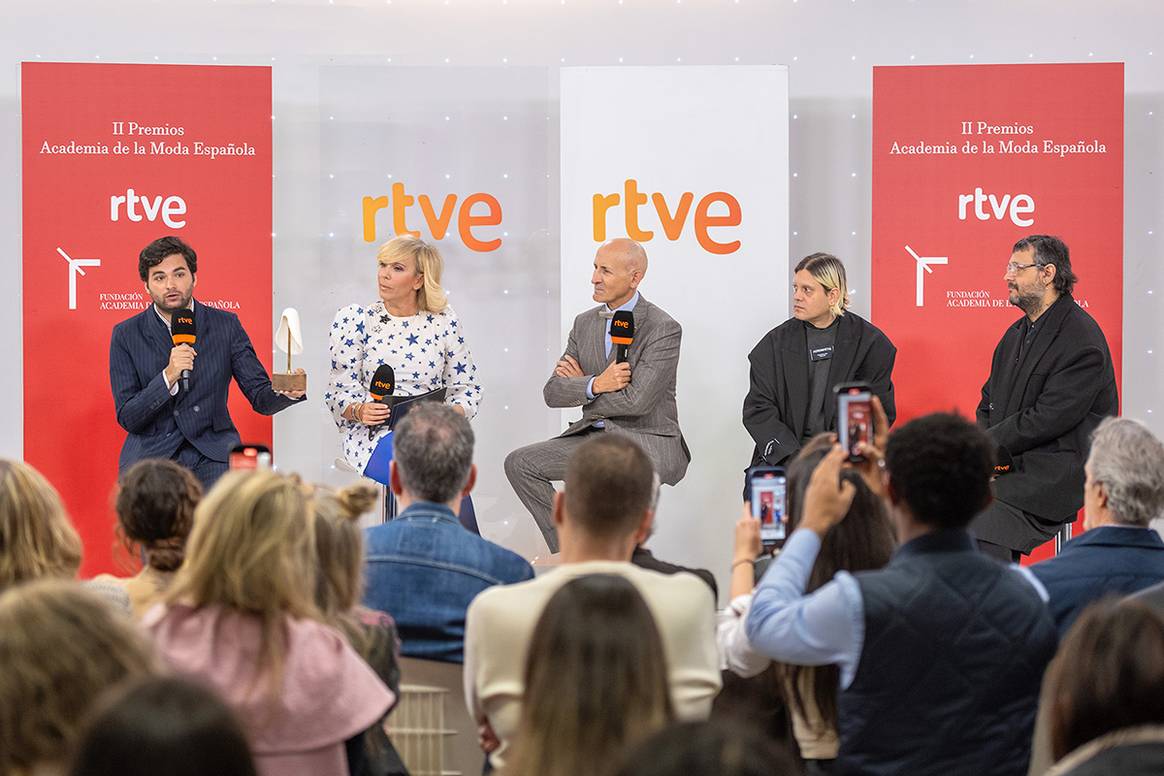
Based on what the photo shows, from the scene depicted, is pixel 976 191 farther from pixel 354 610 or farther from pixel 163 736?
pixel 163 736

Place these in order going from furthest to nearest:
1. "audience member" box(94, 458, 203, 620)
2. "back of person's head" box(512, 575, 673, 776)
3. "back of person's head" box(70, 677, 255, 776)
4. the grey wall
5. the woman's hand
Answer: the grey wall → the woman's hand → "audience member" box(94, 458, 203, 620) → "back of person's head" box(512, 575, 673, 776) → "back of person's head" box(70, 677, 255, 776)

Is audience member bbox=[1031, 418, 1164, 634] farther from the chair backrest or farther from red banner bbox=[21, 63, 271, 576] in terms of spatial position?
red banner bbox=[21, 63, 271, 576]

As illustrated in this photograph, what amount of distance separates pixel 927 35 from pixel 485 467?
3315 millimetres

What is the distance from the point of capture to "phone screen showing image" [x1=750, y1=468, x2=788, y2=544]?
335 centimetres

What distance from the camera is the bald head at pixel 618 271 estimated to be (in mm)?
6562

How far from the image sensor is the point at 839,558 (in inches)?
116

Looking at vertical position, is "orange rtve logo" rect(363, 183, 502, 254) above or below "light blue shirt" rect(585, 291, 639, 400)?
above

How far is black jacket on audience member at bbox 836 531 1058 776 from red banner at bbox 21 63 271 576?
16.0 feet

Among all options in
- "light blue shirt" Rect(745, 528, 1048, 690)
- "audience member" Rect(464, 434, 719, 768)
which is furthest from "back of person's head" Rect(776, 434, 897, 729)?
"audience member" Rect(464, 434, 719, 768)

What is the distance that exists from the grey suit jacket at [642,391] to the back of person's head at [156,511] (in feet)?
10.9

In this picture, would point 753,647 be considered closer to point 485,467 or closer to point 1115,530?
point 1115,530

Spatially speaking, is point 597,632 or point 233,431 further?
point 233,431

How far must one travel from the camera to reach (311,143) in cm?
761

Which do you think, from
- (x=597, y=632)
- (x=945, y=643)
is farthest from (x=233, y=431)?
(x=597, y=632)
